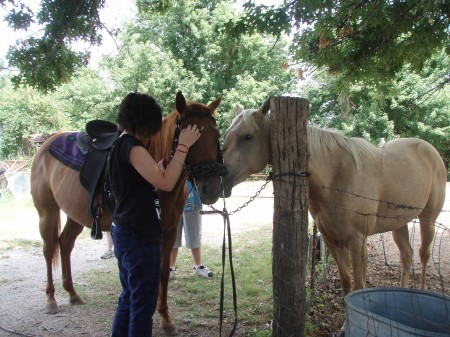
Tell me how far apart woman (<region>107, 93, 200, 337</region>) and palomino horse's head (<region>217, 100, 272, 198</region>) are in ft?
1.66

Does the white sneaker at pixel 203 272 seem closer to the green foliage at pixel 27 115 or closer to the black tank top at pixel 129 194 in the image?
the black tank top at pixel 129 194

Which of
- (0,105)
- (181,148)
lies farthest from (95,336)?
(0,105)

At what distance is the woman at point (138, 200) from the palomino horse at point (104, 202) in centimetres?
37

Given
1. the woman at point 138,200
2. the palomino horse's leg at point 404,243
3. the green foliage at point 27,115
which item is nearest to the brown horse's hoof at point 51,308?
the woman at point 138,200

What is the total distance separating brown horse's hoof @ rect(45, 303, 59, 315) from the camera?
3616 millimetres

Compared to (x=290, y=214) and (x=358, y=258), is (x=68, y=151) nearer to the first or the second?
(x=290, y=214)

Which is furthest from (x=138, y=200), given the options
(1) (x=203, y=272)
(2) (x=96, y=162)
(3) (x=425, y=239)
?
(3) (x=425, y=239)

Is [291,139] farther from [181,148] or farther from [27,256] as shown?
[27,256]

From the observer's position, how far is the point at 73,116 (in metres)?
19.7

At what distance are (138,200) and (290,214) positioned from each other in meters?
0.96

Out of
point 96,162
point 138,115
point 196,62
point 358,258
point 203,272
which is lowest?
point 203,272

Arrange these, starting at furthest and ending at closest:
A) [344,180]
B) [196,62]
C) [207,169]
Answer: [196,62], [344,180], [207,169]

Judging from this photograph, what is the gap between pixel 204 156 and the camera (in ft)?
7.55

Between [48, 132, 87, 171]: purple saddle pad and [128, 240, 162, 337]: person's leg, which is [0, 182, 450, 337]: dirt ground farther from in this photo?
[48, 132, 87, 171]: purple saddle pad
